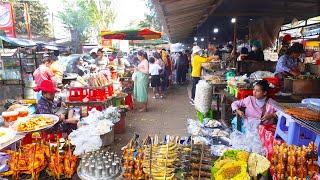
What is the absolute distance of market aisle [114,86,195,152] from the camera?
7754 mm

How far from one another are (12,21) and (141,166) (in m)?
13.4

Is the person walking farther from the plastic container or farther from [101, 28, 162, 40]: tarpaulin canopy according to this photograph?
the plastic container

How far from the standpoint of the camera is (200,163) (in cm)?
277

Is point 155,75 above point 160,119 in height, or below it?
above

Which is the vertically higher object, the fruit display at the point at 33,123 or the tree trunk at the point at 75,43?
the tree trunk at the point at 75,43

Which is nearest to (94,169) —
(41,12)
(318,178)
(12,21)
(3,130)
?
(3,130)

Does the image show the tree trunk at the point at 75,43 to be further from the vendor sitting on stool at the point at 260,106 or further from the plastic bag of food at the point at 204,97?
the vendor sitting on stool at the point at 260,106

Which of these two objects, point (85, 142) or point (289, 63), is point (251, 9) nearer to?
point (289, 63)

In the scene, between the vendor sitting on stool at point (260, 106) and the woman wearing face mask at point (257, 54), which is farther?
the woman wearing face mask at point (257, 54)

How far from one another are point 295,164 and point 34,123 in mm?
3370

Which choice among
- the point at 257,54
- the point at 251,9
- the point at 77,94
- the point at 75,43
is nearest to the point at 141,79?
the point at 77,94

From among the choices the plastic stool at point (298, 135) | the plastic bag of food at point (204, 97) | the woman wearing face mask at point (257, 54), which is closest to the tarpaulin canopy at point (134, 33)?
the woman wearing face mask at point (257, 54)

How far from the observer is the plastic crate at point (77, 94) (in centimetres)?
713

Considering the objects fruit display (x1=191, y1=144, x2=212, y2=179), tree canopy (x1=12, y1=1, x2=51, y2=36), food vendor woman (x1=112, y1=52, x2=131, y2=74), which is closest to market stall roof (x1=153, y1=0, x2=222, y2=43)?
fruit display (x1=191, y1=144, x2=212, y2=179)
